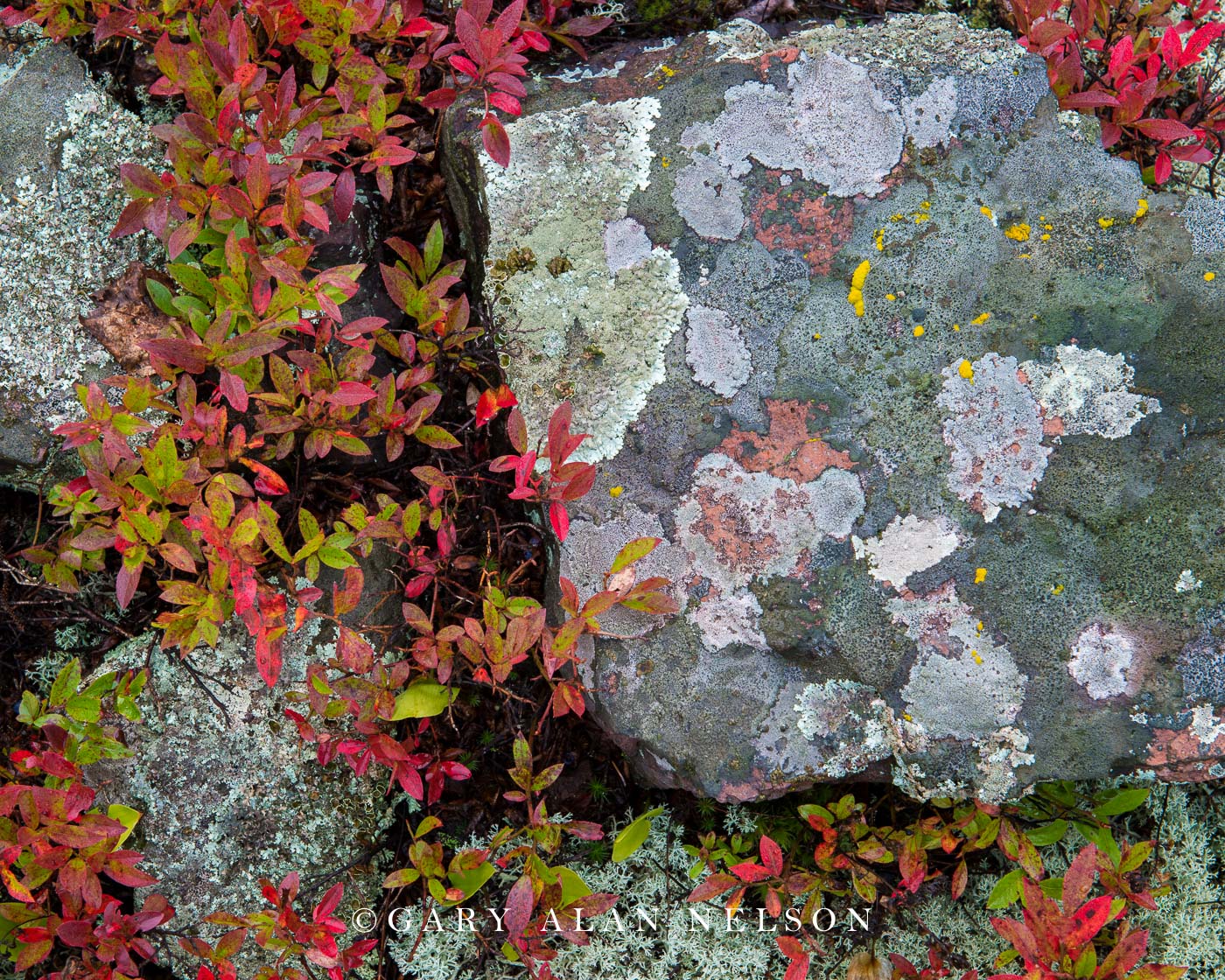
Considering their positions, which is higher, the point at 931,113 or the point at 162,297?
the point at 931,113

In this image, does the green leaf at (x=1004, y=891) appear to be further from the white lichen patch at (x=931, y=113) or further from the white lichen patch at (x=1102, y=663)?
the white lichen patch at (x=931, y=113)

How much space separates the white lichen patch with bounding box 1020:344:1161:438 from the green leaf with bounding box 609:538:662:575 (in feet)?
4.15

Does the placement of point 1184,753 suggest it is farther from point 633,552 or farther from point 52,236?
point 52,236

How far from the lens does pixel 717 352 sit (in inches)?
113

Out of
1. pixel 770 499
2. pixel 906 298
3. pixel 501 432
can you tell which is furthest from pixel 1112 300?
pixel 501 432

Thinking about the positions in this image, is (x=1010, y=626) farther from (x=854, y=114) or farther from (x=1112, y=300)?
(x=854, y=114)

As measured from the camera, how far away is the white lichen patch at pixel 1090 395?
2.73m

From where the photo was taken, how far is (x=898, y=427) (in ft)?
9.14

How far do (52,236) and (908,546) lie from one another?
10.2 ft

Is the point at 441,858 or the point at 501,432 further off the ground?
the point at 501,432

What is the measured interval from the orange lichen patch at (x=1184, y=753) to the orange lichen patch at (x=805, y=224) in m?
1.73

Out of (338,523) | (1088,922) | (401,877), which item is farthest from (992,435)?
(401,877)

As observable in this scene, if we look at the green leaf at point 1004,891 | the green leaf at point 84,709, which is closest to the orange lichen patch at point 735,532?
the green leaf at point 1004,891

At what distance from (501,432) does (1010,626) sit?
5.83 feet
